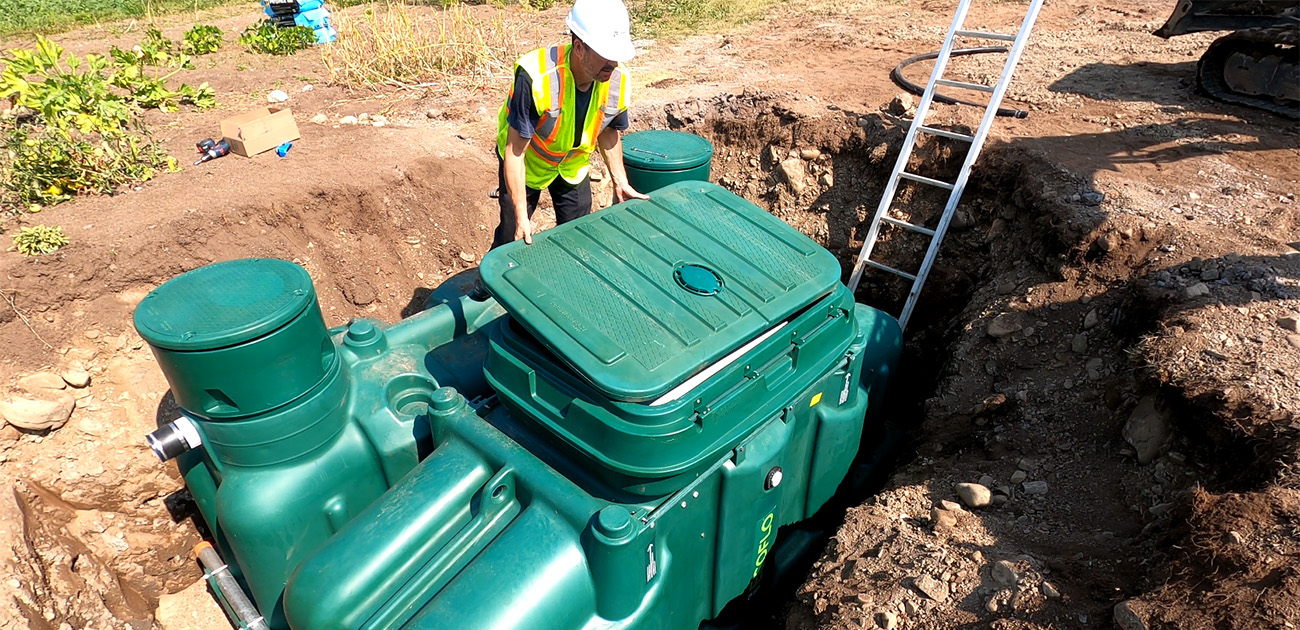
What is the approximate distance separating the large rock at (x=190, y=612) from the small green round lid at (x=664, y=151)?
10.3ft

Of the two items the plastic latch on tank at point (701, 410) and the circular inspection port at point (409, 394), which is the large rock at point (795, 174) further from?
the plastic latch on tank at point (701, 410)

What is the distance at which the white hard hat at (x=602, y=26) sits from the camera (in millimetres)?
2732

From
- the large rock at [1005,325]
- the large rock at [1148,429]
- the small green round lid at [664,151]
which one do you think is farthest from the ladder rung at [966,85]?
the large rock at [1148,429]

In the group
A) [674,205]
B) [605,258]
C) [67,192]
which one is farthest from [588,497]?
[67,192]

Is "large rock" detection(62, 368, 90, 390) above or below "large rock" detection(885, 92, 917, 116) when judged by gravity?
below

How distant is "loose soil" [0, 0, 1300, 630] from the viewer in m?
2.42

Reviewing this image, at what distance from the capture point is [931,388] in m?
3.99

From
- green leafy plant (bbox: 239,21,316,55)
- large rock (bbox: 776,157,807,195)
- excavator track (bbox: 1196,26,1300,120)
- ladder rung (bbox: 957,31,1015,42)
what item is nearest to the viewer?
ladder rung (bbox: 957,31,1015,42)

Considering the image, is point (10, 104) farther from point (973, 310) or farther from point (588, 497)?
point (973, 310)

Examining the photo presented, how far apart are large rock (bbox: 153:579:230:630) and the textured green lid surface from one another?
2.55 m

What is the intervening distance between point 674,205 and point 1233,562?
212 cm

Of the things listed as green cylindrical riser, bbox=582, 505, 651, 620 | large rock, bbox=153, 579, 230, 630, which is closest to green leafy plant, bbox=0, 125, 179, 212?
large rock, bbox=153, 579, 230, 630

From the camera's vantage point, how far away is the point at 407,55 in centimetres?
720

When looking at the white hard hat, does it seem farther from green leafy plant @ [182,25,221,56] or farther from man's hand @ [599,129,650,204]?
green leafy plant @ [182,25,221,56]
